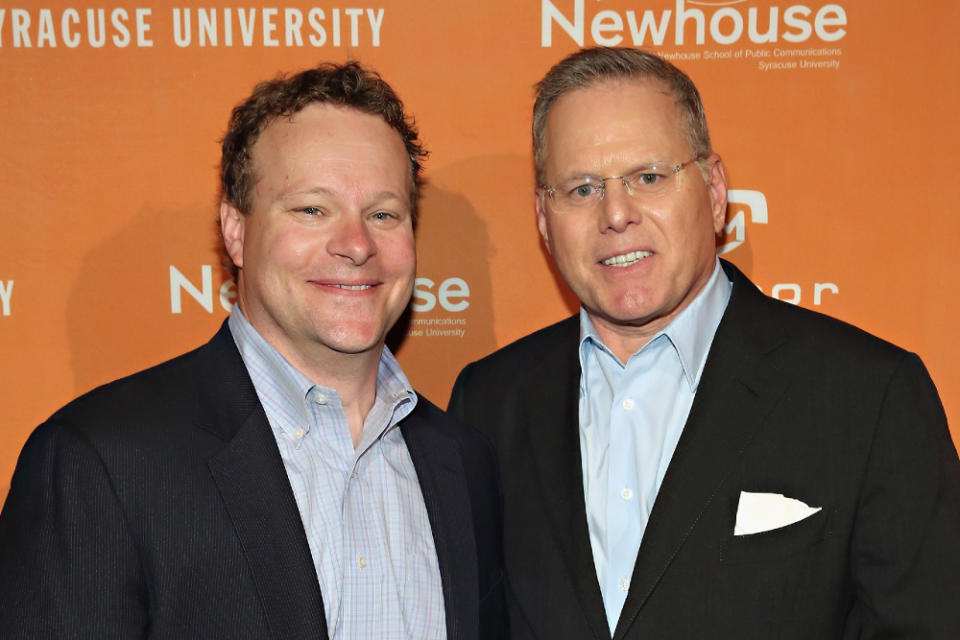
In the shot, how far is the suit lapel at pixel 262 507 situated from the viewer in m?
1.75

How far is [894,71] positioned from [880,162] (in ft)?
0.94

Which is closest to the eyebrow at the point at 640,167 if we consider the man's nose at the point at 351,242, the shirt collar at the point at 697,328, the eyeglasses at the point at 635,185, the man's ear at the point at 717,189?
the eyeglasses at the point at 635,185

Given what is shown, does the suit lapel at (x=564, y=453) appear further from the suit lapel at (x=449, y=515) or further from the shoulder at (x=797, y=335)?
the shoulder at (x=797, y=335)

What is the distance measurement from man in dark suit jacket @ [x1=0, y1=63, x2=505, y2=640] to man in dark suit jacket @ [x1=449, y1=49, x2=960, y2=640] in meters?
0.25

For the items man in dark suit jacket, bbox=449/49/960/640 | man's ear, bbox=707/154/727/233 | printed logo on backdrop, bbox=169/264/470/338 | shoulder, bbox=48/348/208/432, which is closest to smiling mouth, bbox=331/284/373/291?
shoulder, bbox=48/348/208/432

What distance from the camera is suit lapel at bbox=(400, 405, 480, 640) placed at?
2018 mm

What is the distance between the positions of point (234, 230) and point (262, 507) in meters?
0.72

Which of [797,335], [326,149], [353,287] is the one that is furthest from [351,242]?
[797,335]

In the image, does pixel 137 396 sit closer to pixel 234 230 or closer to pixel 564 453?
pixel 234 230

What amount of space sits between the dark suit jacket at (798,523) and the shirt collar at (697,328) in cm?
6

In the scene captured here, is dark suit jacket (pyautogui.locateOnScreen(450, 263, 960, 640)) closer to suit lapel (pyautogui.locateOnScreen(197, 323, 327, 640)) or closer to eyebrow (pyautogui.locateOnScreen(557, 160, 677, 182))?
eyebrow (pyautogui.locateOnScreen(557, 160, 677, 182))

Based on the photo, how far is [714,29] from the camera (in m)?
2.70

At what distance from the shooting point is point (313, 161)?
6.57 feet

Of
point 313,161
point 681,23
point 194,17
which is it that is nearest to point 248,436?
point 313,161
